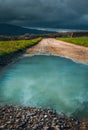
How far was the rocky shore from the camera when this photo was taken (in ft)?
52.1

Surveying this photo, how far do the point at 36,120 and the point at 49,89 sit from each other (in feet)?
32.5

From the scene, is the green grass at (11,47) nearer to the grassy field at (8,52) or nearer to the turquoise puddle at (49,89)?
the grassy field at (8,52)

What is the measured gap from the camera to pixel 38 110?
1891 cm

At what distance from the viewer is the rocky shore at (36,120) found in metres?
15.9

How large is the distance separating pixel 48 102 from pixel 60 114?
3.23 m

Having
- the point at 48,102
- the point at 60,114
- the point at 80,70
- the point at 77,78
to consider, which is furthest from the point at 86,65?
the point at 60,114

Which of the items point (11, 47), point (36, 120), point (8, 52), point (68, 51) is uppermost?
point (36, 120)

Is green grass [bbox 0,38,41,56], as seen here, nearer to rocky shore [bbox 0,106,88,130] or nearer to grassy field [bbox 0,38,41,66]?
grassy field [bbox 0,38,41,66]

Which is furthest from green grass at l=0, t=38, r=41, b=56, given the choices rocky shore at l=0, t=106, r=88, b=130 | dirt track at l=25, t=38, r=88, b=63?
rocky shore at l=0, t=106, r=88, b=130

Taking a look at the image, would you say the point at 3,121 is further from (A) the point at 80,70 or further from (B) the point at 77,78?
(A) the point at 80,70

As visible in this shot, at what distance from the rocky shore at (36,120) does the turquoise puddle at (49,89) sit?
161 cm

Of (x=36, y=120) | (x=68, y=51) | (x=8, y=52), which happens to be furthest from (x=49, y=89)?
(x=68, y=51)

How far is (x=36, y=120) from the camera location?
54.6ft

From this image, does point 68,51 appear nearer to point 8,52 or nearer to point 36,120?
point 8,52
